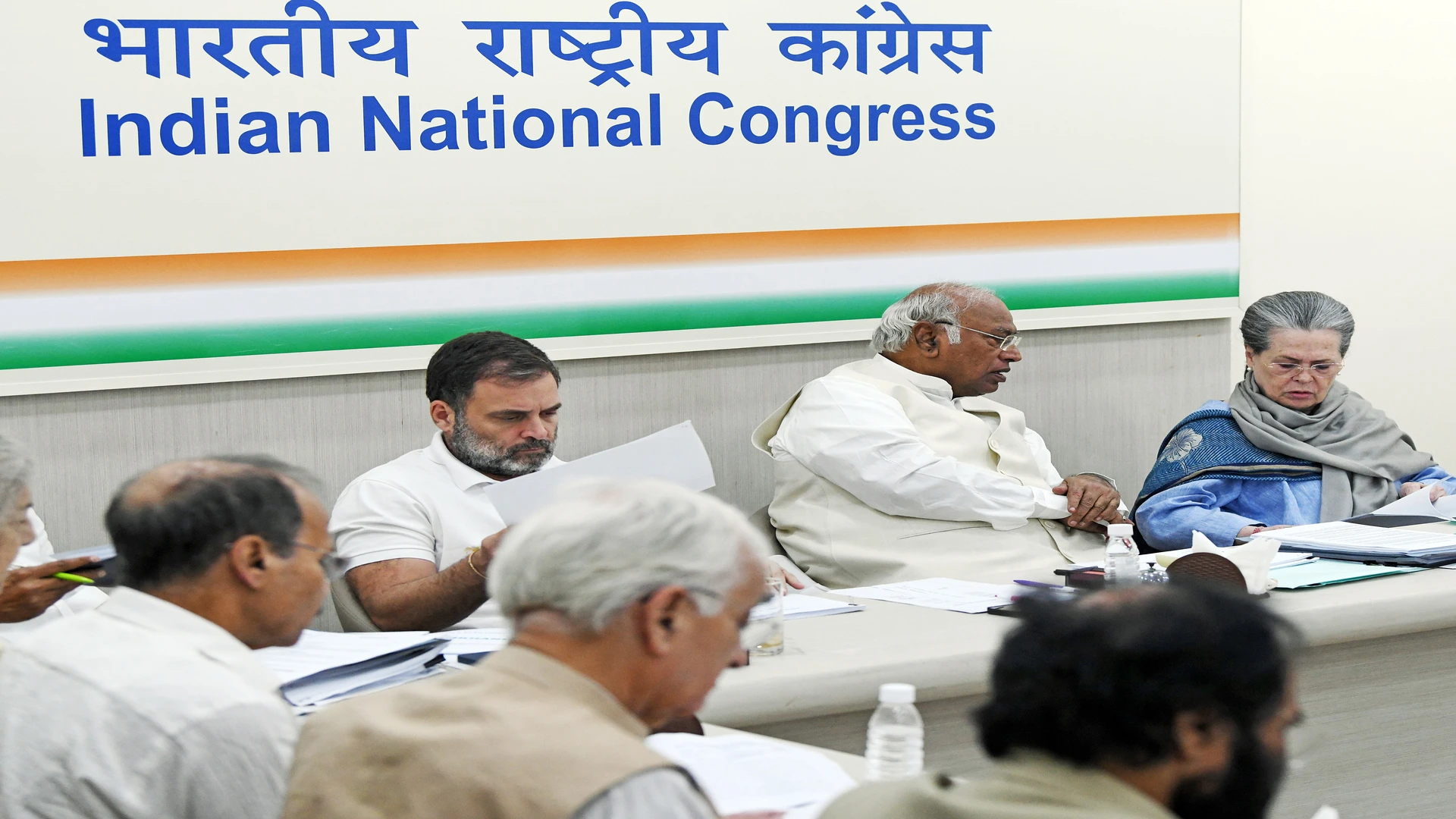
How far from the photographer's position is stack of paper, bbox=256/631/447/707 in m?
2.11

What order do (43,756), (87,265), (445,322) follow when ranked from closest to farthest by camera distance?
1. (43,756)
2. (87,265)
3. (445,322)

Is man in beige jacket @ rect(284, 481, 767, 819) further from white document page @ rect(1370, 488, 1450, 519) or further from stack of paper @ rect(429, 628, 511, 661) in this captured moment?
white document page @ rect(1370, 488, 1450, 519)

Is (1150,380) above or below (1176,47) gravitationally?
below

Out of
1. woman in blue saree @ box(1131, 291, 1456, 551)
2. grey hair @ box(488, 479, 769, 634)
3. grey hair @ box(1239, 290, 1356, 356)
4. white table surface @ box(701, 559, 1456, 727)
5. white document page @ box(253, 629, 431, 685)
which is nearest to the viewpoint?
grey hair @ box(488, 479, 769, 634)

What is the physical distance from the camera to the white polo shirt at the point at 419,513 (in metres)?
3.20

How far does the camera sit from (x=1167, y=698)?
1.13 meters

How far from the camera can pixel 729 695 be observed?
2238mm

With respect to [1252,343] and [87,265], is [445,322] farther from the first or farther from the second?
[1252,343]

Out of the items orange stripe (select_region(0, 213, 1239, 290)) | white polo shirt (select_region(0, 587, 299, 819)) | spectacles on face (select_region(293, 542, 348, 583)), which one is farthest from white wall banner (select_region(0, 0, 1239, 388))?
white polo shirt (select_region(0, 587, 299, 819))

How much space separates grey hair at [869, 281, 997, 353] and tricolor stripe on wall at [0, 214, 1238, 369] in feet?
0.65

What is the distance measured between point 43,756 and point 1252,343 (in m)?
3.60

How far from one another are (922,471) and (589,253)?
107 cm

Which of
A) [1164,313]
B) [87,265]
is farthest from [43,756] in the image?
[1164,313]

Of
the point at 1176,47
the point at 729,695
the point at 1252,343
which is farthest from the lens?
the point at 1176,47
